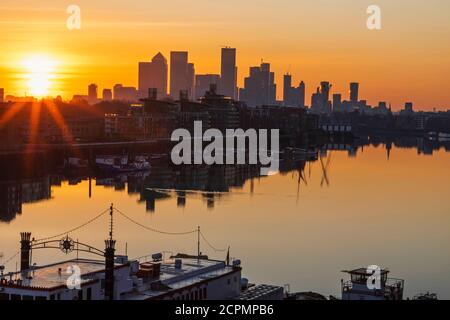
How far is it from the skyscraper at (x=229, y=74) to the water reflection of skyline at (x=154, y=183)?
3808cm

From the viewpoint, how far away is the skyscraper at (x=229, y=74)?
191 ft

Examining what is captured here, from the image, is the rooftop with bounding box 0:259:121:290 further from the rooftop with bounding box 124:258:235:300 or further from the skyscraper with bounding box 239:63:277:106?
the skyscraper with bounding box 239:63:277:106

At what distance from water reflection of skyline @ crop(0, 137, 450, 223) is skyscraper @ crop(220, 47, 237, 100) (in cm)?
3808

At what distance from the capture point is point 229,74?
58.1m

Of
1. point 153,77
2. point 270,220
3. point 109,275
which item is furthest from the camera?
point 153,77

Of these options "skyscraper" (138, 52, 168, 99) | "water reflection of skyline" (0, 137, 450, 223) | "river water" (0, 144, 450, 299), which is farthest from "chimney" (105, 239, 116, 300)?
"skyscraper" (138, 52, 168, 99)

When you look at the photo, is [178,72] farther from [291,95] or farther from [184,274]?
[184,274]

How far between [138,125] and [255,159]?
497cm

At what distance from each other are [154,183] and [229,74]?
43516mm

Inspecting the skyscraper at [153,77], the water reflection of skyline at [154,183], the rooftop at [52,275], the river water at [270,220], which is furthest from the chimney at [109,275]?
A: the skyscraper at [153,77]

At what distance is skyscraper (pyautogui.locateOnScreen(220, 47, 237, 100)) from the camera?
58156mm

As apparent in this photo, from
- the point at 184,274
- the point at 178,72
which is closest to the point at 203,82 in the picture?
the point at 178,72

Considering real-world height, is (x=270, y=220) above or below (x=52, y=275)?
below
